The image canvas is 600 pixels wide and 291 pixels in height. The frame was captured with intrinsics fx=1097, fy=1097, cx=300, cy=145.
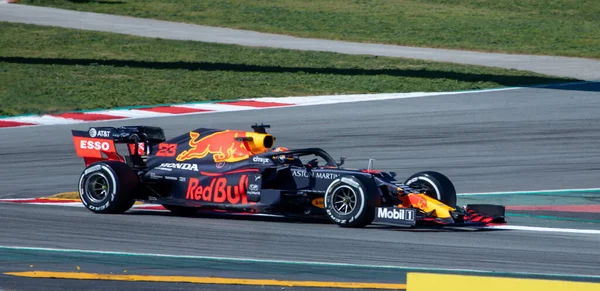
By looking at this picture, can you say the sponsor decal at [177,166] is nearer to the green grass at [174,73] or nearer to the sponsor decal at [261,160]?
the sponsor decal at [261,160]

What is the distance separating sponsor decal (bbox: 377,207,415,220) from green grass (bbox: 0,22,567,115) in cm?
1142

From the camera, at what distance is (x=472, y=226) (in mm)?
12406

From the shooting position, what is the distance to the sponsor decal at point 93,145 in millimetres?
13508

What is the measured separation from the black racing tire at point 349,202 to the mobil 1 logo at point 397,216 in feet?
0.41

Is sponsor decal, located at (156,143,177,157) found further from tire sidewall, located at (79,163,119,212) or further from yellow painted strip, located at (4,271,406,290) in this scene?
yellow painted strip, located at (4,271,406,290)

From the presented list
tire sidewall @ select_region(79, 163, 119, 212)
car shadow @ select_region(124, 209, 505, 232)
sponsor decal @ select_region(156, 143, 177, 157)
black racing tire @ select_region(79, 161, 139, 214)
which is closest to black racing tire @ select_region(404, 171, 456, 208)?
car shadow @ select_region(124, 209, 505, 232)

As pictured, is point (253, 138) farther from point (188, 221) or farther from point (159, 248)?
point (159, 248)

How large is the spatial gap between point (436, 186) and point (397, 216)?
1013mm

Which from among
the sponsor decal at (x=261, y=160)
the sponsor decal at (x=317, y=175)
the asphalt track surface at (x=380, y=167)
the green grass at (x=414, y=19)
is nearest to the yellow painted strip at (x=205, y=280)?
the asphalt track surface at (x=380, y=167)

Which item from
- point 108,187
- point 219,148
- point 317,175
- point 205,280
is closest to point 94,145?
point 108,187

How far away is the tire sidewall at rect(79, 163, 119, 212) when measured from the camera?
12820mm

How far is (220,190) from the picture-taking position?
1272 cm

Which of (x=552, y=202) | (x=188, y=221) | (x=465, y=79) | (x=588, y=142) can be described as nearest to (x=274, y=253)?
(x=188, y=221)

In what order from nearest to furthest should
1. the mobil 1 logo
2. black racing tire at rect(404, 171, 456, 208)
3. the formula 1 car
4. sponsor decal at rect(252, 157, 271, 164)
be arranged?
the mobil 1 logo < the formula 1 car < black racing tire at rect(404, 171, 456, 208) < sponsor decal at rect(252, 157, 271, 164)
